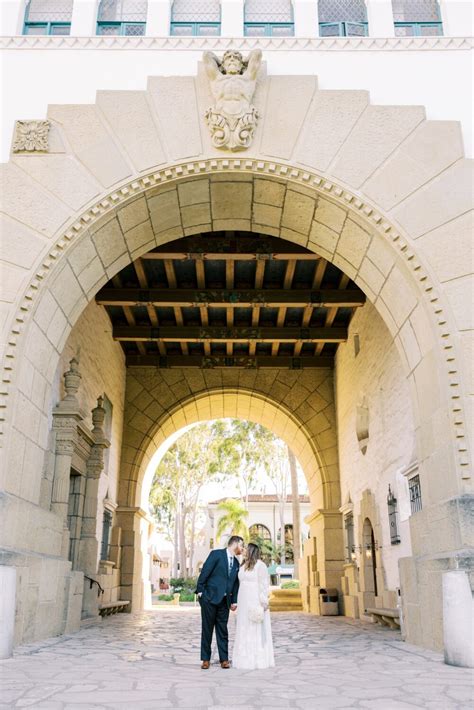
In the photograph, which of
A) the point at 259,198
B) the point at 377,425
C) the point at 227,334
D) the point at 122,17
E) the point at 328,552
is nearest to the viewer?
the point at 259,198

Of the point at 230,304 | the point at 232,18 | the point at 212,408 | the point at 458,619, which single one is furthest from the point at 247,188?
the point at 212,408

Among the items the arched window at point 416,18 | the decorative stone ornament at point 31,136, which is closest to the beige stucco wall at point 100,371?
the decorative stone ornament at point 31,136

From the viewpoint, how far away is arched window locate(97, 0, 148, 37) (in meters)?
6.95

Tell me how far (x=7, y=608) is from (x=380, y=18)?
6985 millimetres

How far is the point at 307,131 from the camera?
6.27 m

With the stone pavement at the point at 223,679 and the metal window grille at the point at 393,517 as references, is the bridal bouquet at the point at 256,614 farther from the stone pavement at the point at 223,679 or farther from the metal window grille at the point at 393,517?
the metal window grille at the point at 393,517

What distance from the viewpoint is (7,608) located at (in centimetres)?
455

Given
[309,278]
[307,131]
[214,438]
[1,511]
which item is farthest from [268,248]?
[214,438]

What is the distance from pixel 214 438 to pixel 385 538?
19.8 meters

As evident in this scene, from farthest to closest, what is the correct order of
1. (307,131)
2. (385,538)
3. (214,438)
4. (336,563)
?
(214,438) < (336,563) < (385,538) < (307,131)

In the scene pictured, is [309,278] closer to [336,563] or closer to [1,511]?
[336,563]

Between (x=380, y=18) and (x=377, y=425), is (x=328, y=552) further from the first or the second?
(x=380, y=18)

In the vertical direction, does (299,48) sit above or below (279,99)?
above

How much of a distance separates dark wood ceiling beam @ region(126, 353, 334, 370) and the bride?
8.71m
